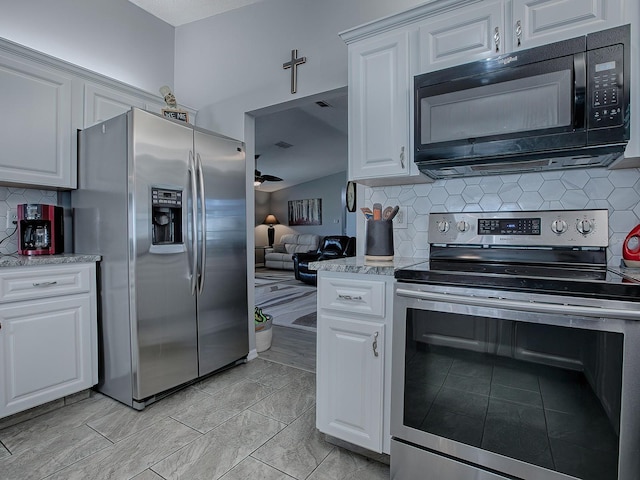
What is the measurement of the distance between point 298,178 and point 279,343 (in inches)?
277

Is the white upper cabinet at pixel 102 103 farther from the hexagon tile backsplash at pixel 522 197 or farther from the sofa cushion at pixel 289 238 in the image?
the sofa cushion at pixel 289 238

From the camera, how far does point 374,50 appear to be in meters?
1.88

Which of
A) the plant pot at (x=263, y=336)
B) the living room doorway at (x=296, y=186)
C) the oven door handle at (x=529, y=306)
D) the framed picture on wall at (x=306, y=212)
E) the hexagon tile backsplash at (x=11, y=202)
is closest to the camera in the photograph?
the oven door handle at (x=529, y=306)

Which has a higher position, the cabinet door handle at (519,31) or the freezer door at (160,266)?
the cabinet door handle at (519,31)

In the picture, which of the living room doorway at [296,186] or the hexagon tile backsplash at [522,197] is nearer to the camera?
the hexagon tile backsplash at [522,197]

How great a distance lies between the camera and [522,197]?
1759mm

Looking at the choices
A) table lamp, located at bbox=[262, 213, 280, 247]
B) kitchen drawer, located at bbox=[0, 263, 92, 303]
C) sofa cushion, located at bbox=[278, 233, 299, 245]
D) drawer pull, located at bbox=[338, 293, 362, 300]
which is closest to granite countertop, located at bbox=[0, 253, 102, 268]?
kitchen drawer, located at bbox=[0, 263, 92, 303]

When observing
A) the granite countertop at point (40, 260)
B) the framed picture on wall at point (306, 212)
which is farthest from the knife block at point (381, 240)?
the framed picture on wall at point (306, 212)

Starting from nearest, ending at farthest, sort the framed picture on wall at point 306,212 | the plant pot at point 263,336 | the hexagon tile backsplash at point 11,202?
1. the hexagon tile backsplash at point 11,202
2. the plant pot at point 263,336
3. the framed picture on wall at point 306,212

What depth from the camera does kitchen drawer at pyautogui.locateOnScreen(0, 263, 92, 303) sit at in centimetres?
186

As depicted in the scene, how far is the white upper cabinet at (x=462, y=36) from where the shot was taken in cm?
158

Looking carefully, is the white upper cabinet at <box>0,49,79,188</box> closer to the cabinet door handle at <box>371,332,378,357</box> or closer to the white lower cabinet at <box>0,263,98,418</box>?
the white lower cabinet at <box>0,263,98,418</box>

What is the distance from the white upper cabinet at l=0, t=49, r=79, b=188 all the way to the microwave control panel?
293 cm

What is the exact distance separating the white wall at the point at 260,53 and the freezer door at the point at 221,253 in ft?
1.53
